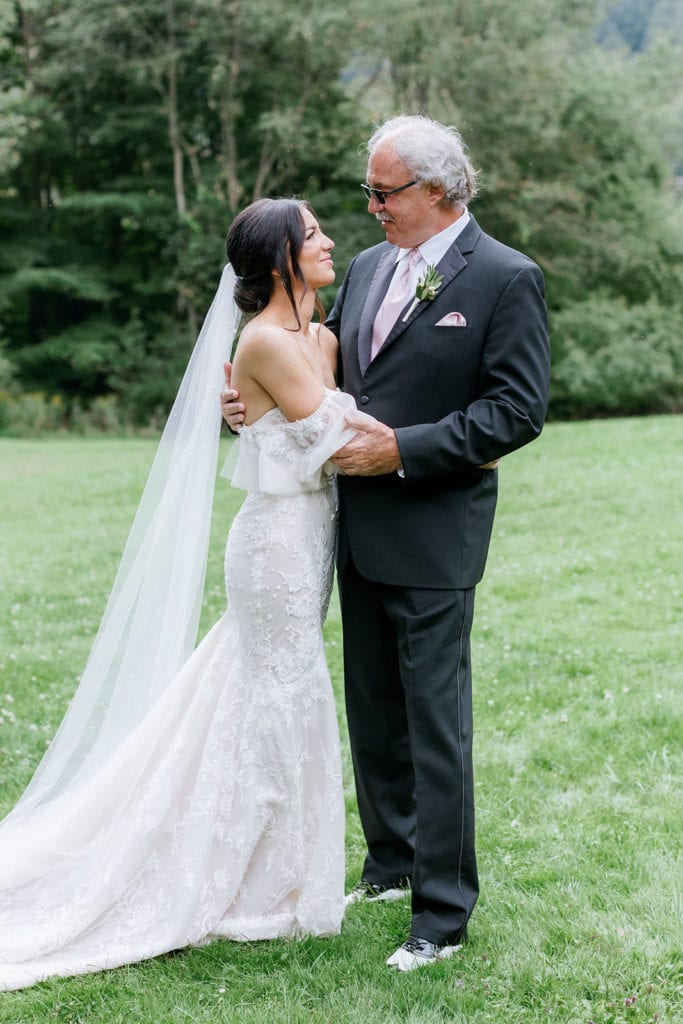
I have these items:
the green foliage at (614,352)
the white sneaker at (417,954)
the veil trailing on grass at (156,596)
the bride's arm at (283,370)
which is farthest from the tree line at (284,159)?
the white sneaker at (417,954)

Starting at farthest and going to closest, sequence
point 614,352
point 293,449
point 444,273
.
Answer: point 614,352
point 293,449
point 444,273

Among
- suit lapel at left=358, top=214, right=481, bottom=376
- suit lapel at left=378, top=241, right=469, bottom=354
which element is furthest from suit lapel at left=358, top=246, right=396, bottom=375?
suit lapel at left=378, top=241, right=469, bottom=354

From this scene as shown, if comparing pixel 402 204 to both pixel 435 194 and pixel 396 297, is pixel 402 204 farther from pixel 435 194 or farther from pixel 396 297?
pixel 396 297

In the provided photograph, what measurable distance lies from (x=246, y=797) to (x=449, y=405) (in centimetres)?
152

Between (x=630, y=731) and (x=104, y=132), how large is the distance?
26.7 meters

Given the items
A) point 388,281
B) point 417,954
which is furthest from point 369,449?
point 417,954

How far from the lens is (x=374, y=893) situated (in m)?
4.17

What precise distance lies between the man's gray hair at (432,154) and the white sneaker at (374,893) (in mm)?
2499

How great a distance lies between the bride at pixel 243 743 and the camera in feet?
12.1

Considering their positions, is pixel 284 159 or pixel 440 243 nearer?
pixel 440 243

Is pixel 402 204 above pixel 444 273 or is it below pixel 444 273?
above

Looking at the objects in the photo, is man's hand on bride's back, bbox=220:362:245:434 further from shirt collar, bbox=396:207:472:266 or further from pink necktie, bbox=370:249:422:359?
shirt collar, bbox=396:207:472:266

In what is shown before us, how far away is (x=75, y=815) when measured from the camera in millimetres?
4023

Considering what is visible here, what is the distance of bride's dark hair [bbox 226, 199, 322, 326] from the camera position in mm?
3670
